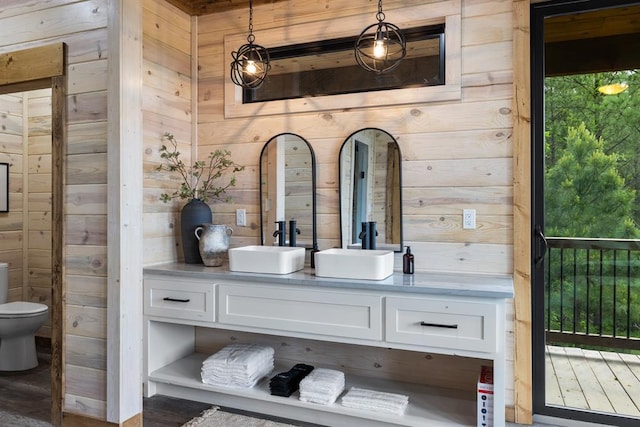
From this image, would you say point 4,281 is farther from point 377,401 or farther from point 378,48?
point 378,48

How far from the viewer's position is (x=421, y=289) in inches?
86.2

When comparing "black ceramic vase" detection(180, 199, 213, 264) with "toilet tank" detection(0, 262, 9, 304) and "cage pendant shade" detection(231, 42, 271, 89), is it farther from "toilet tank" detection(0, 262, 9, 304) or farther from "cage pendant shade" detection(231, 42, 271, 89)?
"toilet tank" detection(0, 262, 9, 304)

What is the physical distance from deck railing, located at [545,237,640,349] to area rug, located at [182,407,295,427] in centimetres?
167

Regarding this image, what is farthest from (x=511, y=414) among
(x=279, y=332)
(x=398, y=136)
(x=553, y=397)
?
(x=398, y=136)

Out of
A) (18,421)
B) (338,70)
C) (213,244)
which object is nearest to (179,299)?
(213,244)

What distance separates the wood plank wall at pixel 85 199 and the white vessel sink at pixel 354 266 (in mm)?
1176

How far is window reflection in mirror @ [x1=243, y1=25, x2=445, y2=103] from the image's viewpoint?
9.11 feet

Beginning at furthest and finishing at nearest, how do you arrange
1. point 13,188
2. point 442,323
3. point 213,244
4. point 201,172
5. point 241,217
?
point 13,188 < point 201,172 < point 241,217 < point 213,244 < point 442,323

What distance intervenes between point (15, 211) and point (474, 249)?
12.5 feet

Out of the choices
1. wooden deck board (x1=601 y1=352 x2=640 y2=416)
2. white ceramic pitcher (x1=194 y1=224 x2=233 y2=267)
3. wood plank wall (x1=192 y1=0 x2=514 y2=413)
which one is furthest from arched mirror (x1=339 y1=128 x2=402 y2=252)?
wooden deck board (x1=601 y1=352 x2=640 y2=416)

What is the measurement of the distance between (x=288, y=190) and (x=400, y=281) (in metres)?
1.09

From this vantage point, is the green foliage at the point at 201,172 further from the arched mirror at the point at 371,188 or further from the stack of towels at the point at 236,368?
the stack of towels at the point at 236,368

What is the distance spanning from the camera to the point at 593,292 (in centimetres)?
253

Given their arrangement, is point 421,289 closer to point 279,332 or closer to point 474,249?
point 474,249
